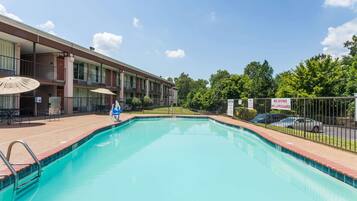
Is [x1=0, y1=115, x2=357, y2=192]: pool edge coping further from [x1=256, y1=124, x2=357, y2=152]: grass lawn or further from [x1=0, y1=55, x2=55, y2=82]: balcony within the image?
[x1=0, y1=55, x2=55, y2=82]: balcony

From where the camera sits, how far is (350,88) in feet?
74.3

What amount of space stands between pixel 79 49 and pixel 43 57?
9.53ft

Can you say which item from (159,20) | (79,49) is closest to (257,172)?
(159,20)

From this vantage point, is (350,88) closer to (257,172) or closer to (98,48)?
(257,172)

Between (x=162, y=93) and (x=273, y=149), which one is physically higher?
(x=162, y=93)

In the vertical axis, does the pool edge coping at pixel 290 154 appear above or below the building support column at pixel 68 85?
below

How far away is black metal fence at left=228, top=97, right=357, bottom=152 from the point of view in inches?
346

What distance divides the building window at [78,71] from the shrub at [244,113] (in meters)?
14.9

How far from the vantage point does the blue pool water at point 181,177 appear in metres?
4.92

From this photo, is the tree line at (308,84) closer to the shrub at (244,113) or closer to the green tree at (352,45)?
the shrub at (244,113)

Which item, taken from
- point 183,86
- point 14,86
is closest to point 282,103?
point 14,86

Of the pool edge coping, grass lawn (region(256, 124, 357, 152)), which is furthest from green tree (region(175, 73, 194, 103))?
the pool edge coping

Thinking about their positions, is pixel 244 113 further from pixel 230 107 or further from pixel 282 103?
pixel 282 103

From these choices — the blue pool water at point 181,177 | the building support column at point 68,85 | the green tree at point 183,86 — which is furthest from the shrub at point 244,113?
the green tree at point 183,86
